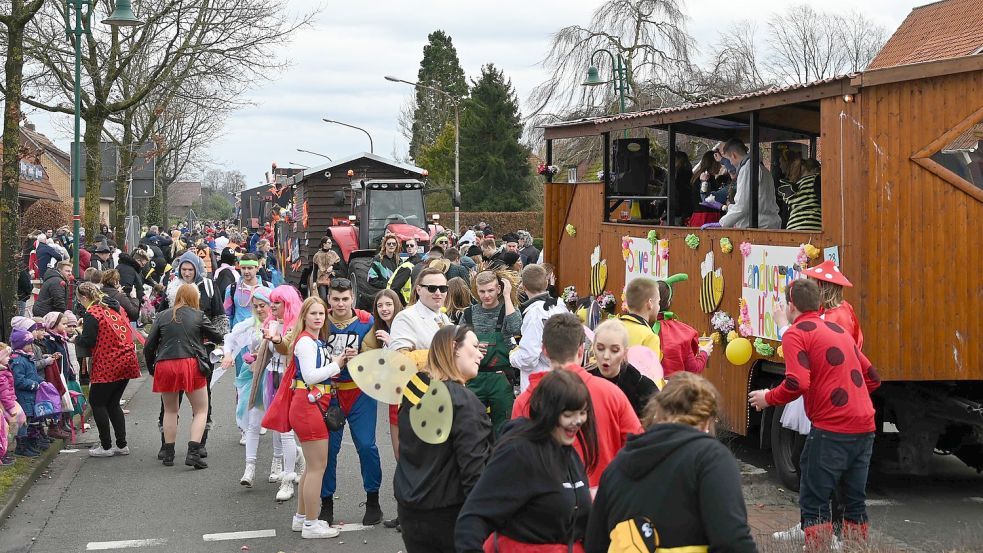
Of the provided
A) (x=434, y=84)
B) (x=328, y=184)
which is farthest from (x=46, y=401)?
(x=434, y=84)

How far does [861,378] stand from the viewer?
21.7 feet

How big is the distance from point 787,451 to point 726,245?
6.42 feet

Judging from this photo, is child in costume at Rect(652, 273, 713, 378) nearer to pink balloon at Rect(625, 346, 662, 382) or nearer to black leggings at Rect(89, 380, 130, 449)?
pink balloon at Rect(625, 346, 662, 382)

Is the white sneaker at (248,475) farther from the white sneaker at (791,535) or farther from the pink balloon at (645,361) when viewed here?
the pink balloon at (645,361)

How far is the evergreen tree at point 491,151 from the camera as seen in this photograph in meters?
58.6

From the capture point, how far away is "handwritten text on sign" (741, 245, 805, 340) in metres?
9.04

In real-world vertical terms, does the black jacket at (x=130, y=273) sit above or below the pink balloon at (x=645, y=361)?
→ above

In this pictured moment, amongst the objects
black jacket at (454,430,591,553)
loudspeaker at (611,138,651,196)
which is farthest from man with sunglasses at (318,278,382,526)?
loudspeaker at (611,138,651,196)

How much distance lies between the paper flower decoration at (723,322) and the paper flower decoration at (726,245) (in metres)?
0.57

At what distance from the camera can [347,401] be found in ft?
26.2

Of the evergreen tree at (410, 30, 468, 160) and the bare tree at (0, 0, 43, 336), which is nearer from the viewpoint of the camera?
the bare tree at (0, 0, 43, 336)

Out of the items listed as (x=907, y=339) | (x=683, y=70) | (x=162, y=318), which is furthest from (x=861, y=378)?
(x=683, y=70)

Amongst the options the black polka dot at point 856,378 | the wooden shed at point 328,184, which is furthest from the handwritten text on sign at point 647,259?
the wooden shed at point 328,184

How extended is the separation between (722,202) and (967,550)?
5554 mm
